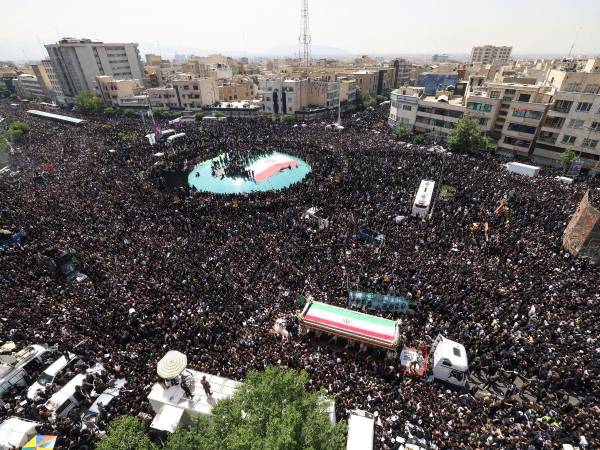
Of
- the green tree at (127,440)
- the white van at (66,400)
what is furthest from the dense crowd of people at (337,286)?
the green tree at (127,440)

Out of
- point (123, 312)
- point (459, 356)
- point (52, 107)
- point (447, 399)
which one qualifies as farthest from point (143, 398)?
point (52, 107)

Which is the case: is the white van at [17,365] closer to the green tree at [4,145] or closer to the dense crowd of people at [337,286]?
the dense crowd of people at [337,286]

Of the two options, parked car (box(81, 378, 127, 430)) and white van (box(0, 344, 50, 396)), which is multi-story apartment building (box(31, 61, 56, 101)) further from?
parked car (box(81, 378, 127, 430))

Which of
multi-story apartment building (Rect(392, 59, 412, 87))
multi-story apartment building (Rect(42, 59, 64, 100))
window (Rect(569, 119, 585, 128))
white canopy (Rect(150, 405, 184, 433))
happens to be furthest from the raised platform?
multi-story apartment building (Rect(392, 59, 412, 87))

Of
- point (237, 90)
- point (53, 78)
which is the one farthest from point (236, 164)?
point (53, 78)

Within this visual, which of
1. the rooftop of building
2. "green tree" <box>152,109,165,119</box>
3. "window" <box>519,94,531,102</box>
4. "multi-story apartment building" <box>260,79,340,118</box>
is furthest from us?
"green tree" <box>152,109,165,119</box>
